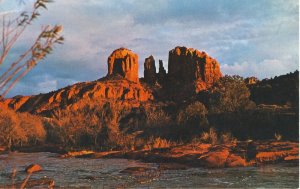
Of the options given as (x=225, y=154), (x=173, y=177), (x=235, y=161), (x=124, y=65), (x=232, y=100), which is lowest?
(x=173, y=177)

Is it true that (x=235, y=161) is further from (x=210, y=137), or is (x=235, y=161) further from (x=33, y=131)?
(x=33, y=131)

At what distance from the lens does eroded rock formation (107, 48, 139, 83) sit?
347 ft

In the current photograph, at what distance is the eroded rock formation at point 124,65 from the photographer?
347ft

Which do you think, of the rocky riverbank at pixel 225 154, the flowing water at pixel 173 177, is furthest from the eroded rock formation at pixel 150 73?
the flowing water at pixel 173 177

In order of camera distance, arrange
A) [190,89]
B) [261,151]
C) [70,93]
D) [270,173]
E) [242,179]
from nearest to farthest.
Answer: [242,179], [270,173], [261,151], [70,93], [190,89]

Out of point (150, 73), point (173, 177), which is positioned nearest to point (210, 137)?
point (173, 177)

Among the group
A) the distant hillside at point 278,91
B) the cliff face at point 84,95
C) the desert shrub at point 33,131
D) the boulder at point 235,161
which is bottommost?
the boulder at point 235,161

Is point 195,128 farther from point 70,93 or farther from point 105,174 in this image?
point 70,93

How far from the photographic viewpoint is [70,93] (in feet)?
289

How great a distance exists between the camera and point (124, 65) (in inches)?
4198

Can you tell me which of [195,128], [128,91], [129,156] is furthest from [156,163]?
[128,91]

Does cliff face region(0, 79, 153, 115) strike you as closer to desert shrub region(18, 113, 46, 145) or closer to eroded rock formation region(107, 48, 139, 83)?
eroded rock formation region(107, 48, 139, 83)

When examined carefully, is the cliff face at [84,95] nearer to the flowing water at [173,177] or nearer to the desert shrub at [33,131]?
the desert shrub at [33,131]

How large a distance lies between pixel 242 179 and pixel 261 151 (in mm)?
7277
